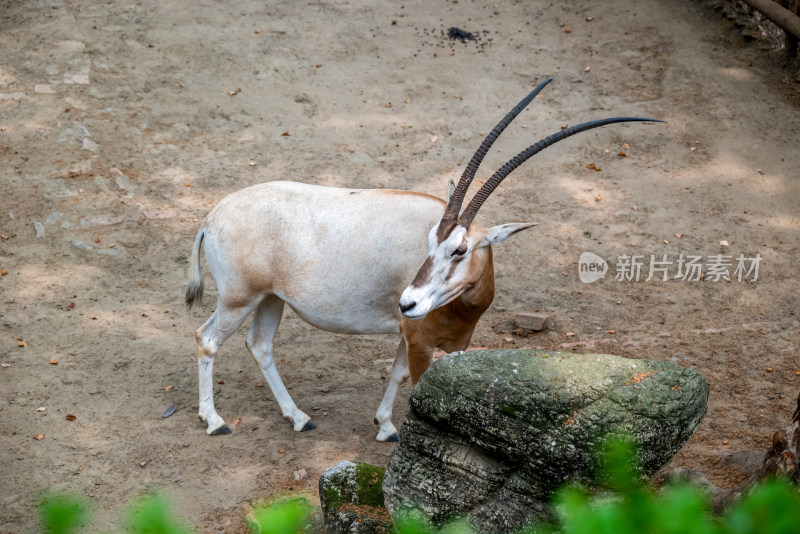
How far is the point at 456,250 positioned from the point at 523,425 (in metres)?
1.64

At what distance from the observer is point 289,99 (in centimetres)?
1152

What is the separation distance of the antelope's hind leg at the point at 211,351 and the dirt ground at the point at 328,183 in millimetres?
142

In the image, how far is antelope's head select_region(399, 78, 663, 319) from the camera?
5.15 m

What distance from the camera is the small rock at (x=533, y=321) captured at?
7648 mm

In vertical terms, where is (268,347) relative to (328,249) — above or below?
below

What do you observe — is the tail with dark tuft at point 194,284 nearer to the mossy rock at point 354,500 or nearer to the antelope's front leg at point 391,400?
the antelope's front leg at point 391,400

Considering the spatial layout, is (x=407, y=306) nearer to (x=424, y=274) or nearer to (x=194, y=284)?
(x=424, y=274)

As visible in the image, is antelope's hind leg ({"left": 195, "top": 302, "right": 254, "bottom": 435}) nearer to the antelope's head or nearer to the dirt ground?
the dirt ground

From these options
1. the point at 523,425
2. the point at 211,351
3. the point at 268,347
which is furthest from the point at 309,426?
the point at 523,425

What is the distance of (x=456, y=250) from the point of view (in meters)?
5.28

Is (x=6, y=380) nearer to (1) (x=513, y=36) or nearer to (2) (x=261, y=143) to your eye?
(2) (x=261, y=143)

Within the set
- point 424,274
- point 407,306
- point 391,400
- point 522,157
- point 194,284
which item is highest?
point 522,157

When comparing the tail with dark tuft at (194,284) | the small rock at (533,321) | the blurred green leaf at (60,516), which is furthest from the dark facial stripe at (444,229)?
the blurred green leaf at (60,516)

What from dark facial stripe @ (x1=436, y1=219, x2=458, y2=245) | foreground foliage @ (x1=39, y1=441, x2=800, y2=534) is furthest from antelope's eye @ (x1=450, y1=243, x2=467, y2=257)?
foreground foliage @ (x1=39, y1=441, x2=800, y2=534)
